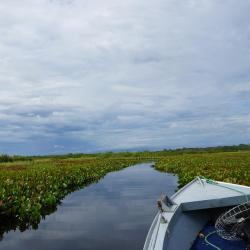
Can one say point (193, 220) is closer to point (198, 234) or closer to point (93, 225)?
point (198, 234)

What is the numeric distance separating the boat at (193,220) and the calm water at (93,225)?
256 centimetres

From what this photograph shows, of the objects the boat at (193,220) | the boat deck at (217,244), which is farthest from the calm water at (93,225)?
the boat deck at (217,244)

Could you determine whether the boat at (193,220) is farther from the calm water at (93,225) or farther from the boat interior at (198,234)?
the calm water at (93,225)

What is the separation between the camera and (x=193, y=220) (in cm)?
814

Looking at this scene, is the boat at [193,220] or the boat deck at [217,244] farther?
the boat deck at [217,244]

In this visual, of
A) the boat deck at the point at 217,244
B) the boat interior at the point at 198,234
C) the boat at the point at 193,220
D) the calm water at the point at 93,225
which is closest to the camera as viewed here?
the boat at the point at 193,220

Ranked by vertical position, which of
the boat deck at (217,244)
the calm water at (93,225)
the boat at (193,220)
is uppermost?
the boat at (193,220)

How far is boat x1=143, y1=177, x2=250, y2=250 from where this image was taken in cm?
619

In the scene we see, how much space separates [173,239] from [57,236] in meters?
5.83

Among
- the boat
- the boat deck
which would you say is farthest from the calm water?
the boat deck

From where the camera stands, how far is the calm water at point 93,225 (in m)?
10.6

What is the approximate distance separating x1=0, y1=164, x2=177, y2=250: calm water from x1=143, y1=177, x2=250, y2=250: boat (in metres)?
2.56

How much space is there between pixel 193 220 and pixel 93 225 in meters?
→ 5.43

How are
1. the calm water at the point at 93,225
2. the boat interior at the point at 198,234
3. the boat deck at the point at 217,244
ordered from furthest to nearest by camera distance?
the calm water at the point at 93,225, the boat deck at the point at 217,244, the boat interior at the point at 198,234
